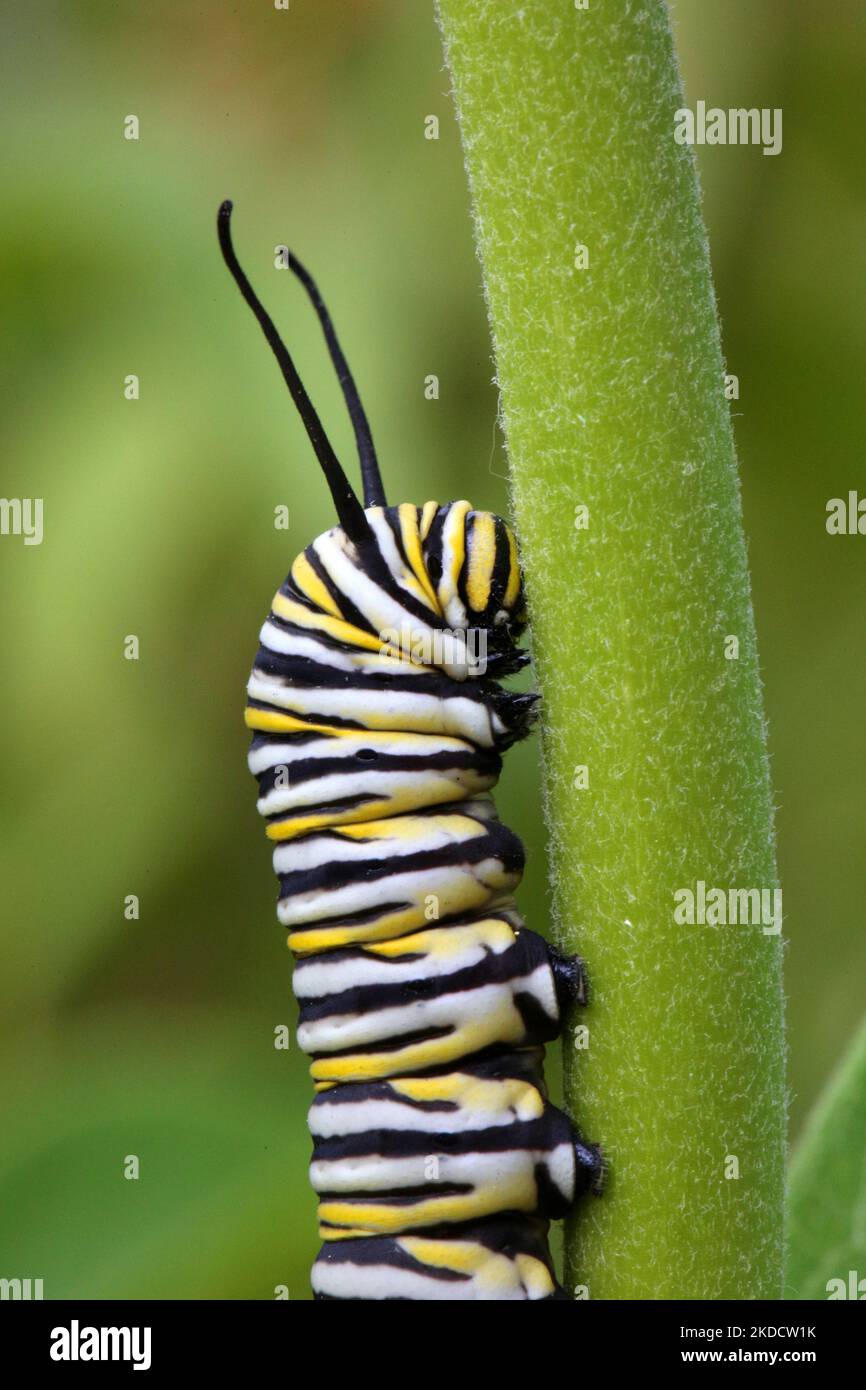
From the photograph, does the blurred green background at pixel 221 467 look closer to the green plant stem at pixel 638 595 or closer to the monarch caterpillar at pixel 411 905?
the monarch caterpillar at pixel 411 905

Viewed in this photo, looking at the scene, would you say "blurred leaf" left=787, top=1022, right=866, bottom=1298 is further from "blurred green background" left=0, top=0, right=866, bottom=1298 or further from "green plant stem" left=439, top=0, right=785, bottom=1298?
"blurred green background" left=0, top=0, right=866, bottom=1298

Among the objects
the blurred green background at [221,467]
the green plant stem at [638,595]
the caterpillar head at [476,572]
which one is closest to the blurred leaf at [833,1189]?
the green plant stem at [638,595]

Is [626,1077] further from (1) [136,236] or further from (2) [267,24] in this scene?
(2) [267,24]

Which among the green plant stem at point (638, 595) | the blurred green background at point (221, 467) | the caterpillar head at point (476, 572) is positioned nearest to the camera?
the green plant stem at point (638, 595)

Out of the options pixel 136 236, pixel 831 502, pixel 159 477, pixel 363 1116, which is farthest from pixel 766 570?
pixel 363 1116

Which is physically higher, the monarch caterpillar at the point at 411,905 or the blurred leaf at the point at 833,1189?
the monarch caterpillar at the point at 411,905

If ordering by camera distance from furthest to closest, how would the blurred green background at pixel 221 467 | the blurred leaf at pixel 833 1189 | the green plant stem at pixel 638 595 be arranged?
the blurred green background at pixel 221 467
the blurred leaf at pixel 833 1189
the green plant stem at pixel 638 595
